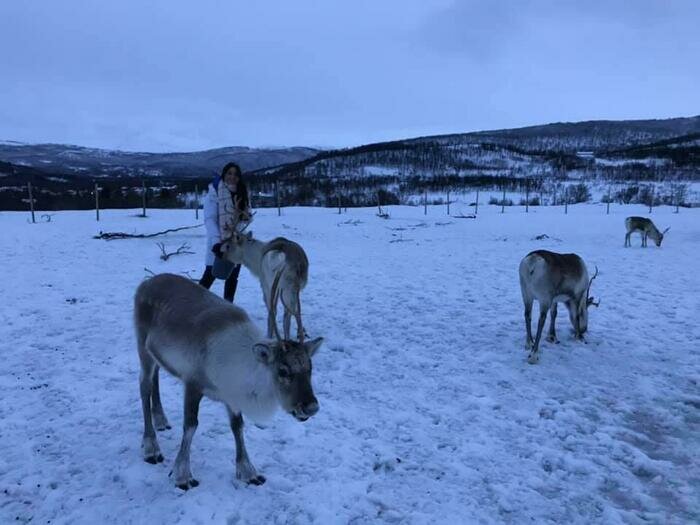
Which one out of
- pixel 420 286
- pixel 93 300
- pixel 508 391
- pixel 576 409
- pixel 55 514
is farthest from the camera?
pixel 420 286

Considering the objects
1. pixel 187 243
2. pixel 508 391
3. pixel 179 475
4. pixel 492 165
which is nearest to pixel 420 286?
pixel 508 391

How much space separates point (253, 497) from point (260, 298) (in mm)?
6676

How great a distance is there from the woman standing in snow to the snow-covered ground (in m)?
1.61

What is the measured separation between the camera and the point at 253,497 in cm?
385

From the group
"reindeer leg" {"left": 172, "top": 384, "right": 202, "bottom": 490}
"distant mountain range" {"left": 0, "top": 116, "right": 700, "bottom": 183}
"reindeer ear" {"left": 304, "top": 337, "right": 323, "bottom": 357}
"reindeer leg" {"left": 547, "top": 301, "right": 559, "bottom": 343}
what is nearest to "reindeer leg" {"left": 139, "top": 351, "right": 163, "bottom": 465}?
"reindeer leg" {"left": 172, "top": 384, "right": 202, "bottom": 490}

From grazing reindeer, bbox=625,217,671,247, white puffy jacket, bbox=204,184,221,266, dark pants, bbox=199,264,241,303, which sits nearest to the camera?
white puffy jacket, bbox=204,184,221,266

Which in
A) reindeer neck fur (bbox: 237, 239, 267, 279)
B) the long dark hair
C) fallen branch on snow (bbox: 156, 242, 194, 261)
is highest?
the long dark hair

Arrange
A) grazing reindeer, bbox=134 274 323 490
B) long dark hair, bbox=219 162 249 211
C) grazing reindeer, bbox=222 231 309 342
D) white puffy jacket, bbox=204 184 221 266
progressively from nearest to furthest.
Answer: grazing reindeer, bbox=134 274 323 490 → grazing reindeer, bbox=222 231 309 342 → long dark hair, bbox=219 162 249 211 → white puffy jacket, bbox=204 184 221 266

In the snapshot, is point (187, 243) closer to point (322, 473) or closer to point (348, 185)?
point (322, 473)

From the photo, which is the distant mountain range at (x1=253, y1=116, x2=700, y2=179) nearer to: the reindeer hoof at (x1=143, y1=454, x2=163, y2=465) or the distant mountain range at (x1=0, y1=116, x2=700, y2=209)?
the distant mountain range at (x1=0, y1=116, x2=700, y2=209)

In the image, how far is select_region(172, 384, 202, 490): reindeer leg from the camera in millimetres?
3859

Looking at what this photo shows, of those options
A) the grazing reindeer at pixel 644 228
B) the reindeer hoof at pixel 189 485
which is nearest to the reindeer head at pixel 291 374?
the reindeer hoof at pixel 189 485

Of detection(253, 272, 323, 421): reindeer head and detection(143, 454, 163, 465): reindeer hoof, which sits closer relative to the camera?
detection(253, 272, 323, 421): reindeer head

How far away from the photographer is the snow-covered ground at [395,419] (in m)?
3.83
